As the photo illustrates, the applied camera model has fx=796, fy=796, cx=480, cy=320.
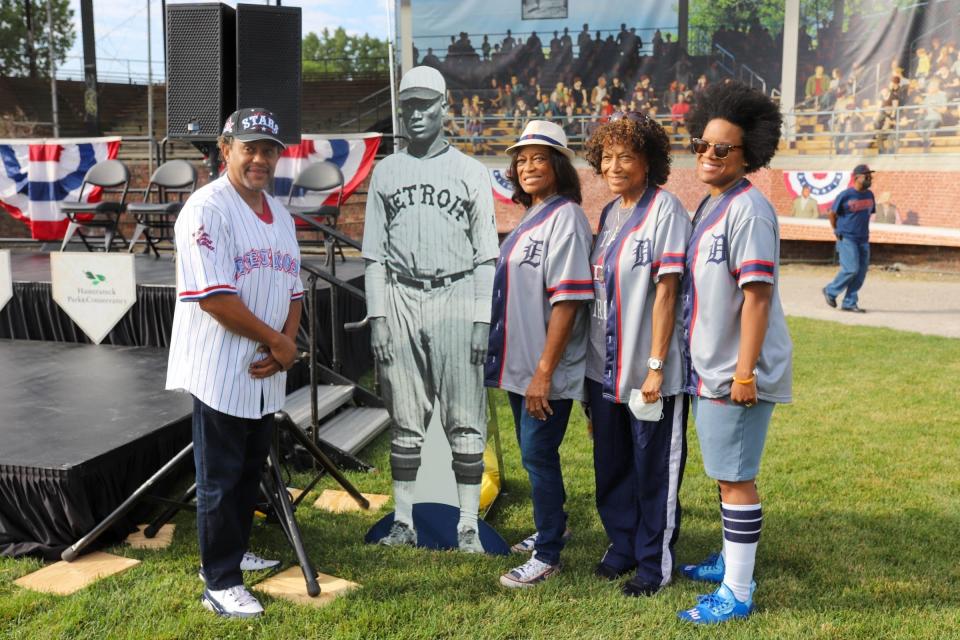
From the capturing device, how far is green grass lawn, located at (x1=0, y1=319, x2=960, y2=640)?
2.75 m

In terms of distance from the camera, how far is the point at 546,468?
3.12 meters

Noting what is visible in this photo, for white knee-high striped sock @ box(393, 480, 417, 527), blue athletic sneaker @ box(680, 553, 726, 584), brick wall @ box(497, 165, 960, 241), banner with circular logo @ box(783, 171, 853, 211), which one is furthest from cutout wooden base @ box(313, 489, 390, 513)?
banner with circular logo @ box(783, 171, 853, 211)

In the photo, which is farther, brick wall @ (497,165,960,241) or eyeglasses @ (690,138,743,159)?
brick wall @ (497,165,960,241)

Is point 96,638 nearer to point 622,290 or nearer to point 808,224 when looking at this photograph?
point 622,290

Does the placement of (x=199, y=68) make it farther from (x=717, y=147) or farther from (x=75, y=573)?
(x=717, y=147)

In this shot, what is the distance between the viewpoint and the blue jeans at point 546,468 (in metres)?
3.10

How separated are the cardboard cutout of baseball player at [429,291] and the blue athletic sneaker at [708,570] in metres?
0.86

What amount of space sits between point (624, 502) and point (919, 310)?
8585 mm

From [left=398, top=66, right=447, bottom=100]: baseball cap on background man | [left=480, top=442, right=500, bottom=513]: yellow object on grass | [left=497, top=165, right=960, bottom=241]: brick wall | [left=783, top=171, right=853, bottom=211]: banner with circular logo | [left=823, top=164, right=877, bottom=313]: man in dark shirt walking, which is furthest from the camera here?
[left=783, top=171, right=853, bottom=211]: banner with circular logo

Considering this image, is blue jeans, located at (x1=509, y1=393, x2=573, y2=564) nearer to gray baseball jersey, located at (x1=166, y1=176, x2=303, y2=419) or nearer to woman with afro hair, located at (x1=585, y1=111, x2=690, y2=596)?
woman with afro hair, located at (x1=585, y1=111, x2=690, y2=596)

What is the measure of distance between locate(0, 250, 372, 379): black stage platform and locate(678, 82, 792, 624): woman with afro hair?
384 centimetres

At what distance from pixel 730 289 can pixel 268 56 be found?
2505 mm

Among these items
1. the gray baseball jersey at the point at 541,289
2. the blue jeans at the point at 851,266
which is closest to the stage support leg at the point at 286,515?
the gray baseball jersey at the point at 541,289

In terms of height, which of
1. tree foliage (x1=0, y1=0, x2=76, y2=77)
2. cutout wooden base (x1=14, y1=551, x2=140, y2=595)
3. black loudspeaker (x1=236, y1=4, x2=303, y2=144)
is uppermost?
tree foliage (x1=0, y1=0, x2=76, y2=77)
